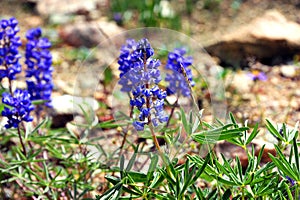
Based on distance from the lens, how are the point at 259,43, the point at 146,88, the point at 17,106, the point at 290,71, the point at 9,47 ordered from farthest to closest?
the point at 259,43
the point at 290,71
the point at 9,47
the point at 17,106
the point at 146,88

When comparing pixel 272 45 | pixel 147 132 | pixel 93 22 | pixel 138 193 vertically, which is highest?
pixel 93 22

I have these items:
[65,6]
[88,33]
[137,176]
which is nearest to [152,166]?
[137,176]

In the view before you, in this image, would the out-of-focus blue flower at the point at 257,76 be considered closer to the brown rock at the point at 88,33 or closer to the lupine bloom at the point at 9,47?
the brown rock at the point at 88,33

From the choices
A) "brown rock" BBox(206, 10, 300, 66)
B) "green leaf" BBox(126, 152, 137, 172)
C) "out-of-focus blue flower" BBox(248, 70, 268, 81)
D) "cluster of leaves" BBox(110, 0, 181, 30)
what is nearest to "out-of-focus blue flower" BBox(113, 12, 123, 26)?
"cluster of leaves" BBox(110, 0, 181, 30)

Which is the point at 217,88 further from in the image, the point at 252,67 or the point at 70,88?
the point at 70,88

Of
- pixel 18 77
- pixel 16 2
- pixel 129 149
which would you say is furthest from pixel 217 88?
pixel 16 2

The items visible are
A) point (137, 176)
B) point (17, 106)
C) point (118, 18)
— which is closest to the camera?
point (137, 176)

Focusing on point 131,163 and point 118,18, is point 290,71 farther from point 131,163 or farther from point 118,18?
point 131,163

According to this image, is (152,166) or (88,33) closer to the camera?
(152,166)
